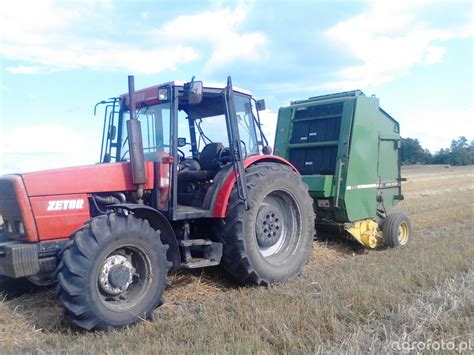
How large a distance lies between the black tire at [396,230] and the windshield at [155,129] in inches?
169

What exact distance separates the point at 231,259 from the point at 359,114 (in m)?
3.65

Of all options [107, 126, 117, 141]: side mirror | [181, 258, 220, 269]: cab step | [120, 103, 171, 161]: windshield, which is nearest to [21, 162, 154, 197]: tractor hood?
[120, 103, 171, 161]: windshield

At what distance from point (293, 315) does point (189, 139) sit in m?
2.72

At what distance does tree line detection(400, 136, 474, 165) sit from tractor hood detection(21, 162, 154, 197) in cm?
5116

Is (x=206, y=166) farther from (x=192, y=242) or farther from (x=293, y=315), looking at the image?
(x=293, y=315)

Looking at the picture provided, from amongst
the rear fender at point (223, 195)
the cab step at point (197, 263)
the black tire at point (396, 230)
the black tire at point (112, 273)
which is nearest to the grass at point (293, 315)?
the black tire at point (112, 273)

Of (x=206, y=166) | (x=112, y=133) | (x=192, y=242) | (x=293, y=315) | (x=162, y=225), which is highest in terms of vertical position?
(x=112, y=133)

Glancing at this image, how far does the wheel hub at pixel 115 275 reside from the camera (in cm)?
439

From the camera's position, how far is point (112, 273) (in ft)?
14.5

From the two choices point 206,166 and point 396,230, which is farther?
point 396,230

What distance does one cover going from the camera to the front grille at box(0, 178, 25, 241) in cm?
450

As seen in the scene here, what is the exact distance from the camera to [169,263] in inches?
190

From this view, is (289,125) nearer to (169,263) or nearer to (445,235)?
(445,235)

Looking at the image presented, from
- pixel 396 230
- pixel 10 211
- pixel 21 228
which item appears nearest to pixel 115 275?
pixel 21 228
